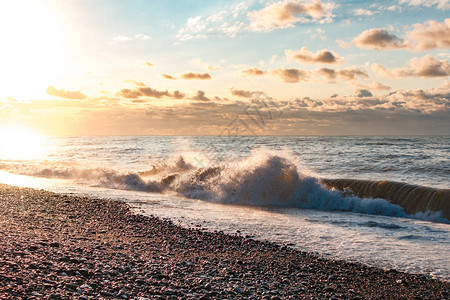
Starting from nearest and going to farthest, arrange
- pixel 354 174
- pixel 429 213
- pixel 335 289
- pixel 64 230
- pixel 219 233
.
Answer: pixel 335 289 < pixel 64 230 < pixel 219 233 < pixel 429 213 < pixel 354 174

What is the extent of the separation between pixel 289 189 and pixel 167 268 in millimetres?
11074

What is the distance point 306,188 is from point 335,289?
34.8 ft

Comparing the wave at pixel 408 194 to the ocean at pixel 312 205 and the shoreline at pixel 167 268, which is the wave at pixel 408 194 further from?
the shoreline at pixel 167 268

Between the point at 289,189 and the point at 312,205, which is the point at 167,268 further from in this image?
the point at 289,189

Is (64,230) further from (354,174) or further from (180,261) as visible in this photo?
(354,174)

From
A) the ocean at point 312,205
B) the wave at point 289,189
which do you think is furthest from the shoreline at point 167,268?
the wave at point 289,189

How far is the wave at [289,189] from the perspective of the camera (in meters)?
14.7

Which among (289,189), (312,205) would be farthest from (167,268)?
(289,189)

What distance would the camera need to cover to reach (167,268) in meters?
6.51

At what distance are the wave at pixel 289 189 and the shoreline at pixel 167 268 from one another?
24.3 feet

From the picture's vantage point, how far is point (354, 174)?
22.7 m

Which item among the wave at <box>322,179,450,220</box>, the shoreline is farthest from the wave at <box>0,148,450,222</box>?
the shoreline

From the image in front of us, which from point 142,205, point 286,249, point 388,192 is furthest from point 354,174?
point 286,249

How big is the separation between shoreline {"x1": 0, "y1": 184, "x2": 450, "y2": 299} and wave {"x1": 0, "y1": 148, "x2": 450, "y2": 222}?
741 cm
